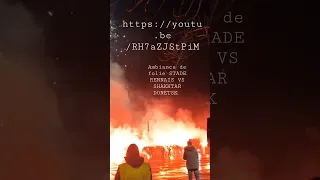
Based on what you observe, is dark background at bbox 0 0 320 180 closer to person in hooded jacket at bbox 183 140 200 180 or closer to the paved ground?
person in hooded jacket at bbox 183 140 200 180

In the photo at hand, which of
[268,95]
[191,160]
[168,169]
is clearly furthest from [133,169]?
[268,95]

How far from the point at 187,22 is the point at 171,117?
2.75ft

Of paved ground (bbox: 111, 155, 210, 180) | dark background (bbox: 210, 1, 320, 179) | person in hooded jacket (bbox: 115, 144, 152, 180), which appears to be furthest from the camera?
dark background (bbox: 210, 1, 320, 179)

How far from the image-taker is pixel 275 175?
370cm

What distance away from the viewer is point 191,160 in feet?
11.8

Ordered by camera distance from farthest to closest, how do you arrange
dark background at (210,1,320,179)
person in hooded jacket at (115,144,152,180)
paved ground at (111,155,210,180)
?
1. dark background at (210,1,320,179)
2. paved ground at (111,155,210,180)
3. person in hooded jacket at (115,144,152,180)

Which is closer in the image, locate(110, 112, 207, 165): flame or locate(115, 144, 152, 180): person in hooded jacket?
locate(115, 144, 152, 180): person in hooded jacket

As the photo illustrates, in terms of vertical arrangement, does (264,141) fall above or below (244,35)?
below

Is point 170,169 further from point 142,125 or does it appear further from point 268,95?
point 268,95

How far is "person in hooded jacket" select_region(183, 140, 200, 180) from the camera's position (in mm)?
3598

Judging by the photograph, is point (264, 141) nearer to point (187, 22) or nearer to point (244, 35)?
point (244, 35)

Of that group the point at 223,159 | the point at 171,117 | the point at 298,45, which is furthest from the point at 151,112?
the point at 298,45

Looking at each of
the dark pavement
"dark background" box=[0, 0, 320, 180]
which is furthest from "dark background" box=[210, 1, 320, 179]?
the dark pavement

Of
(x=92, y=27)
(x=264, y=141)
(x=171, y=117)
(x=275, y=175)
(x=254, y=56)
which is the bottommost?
(x=275, y=175)
